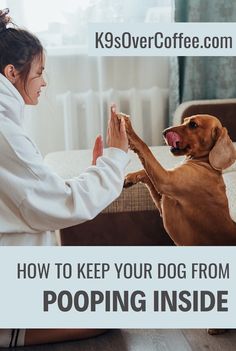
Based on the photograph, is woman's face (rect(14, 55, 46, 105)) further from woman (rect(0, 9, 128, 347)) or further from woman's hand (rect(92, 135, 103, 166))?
woman's hand (rect(92, 135, 103, 166))

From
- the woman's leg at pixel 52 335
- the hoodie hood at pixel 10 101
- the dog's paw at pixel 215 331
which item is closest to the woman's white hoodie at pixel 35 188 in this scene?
the hoodie hood at pixel 10 101

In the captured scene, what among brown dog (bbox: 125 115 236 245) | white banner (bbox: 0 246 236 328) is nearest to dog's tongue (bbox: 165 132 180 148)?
brown dog (bbox: 125 115 236 245)

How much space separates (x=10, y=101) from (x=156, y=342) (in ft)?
2.14

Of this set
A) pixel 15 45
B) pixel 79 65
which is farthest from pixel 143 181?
pixel 15 45

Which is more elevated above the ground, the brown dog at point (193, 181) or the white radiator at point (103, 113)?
the white radiator at point (103, 113)

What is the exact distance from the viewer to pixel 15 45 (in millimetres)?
1374

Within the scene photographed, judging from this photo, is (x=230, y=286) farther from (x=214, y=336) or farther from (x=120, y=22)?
(x=120, y=22)

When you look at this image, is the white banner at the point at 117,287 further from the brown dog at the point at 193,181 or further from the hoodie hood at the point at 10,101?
the hoodie hood at the point at 10,101

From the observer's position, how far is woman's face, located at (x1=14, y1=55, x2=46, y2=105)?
54.9 inches

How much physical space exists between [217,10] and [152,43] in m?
0.15

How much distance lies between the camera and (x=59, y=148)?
1450 millimetres

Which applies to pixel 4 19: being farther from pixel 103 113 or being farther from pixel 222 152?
pixel 222 152

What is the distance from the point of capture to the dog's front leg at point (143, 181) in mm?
1438

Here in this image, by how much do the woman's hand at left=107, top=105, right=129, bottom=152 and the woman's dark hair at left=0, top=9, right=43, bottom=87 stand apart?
0.20m
